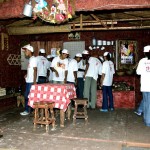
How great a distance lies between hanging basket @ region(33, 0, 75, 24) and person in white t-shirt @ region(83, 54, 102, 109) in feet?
11.8

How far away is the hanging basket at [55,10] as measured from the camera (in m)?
5.54

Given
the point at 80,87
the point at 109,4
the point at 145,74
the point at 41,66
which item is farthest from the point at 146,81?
the point at 41,66

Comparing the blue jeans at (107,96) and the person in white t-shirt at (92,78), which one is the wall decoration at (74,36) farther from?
the blue jeans at (107,96)

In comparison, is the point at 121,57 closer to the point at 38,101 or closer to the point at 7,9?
the point at 38,101

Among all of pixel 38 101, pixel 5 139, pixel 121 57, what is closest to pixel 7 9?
pixel 38 101

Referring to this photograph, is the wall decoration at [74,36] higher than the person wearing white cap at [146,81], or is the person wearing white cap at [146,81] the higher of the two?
the wall decoration at [74,36]

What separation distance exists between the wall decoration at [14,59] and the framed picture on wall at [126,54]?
13.8ft

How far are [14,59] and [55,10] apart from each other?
4.90 metres

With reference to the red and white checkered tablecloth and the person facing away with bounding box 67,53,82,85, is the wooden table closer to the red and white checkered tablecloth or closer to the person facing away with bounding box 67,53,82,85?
the red and white checkered tablecloth

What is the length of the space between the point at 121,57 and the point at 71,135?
5.93 m

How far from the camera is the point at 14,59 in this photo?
1005 centimetres

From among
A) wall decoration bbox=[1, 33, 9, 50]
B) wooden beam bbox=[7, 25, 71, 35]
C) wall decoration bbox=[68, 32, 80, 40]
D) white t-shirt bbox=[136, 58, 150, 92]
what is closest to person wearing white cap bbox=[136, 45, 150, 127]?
white t-shirt bbox=[136, 58, 150, 92]

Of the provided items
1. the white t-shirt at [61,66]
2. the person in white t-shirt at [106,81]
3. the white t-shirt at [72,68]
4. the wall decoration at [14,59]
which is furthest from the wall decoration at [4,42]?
the person in white t-shirt at [106,81]

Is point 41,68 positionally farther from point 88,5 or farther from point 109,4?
point 109,4
